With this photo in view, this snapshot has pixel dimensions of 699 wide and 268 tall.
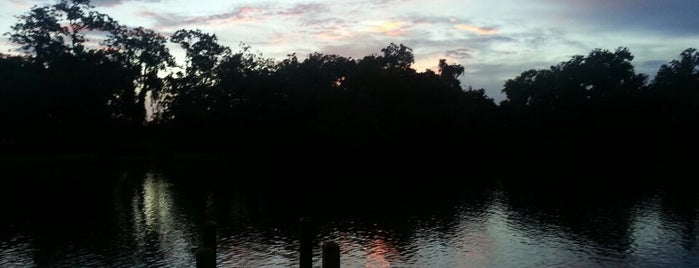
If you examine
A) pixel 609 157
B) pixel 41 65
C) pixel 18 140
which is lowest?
pixel 609 157

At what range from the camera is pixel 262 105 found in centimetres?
6266

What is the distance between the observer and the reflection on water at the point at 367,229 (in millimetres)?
19016

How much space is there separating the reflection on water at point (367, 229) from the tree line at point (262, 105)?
23.2 metres

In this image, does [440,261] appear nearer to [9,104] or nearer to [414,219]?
[414,219]

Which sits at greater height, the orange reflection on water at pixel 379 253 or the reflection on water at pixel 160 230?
the reflection on water at pixel 160 230

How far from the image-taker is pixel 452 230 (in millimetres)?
24125

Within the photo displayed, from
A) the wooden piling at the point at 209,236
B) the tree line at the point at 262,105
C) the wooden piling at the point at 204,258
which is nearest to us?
the wooden piling at the point at 204,258

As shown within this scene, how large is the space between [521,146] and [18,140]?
57569mm

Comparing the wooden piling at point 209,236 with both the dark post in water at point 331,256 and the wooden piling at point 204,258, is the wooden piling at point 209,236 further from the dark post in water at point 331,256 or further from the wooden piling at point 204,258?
the wooden piling at point 204,258

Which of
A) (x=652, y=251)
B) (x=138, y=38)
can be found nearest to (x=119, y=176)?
(x=138, y=38)

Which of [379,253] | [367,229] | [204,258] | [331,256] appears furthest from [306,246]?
[367,229]

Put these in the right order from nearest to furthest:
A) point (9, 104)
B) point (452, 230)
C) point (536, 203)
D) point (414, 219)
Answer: point (452, 230), point (414, 219), point (536, 203), point (9, 104)

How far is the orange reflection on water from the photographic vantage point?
18.2 metres

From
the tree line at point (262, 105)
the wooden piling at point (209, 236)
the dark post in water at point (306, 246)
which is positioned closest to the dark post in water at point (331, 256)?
the dark post in water at point (306, 246)
